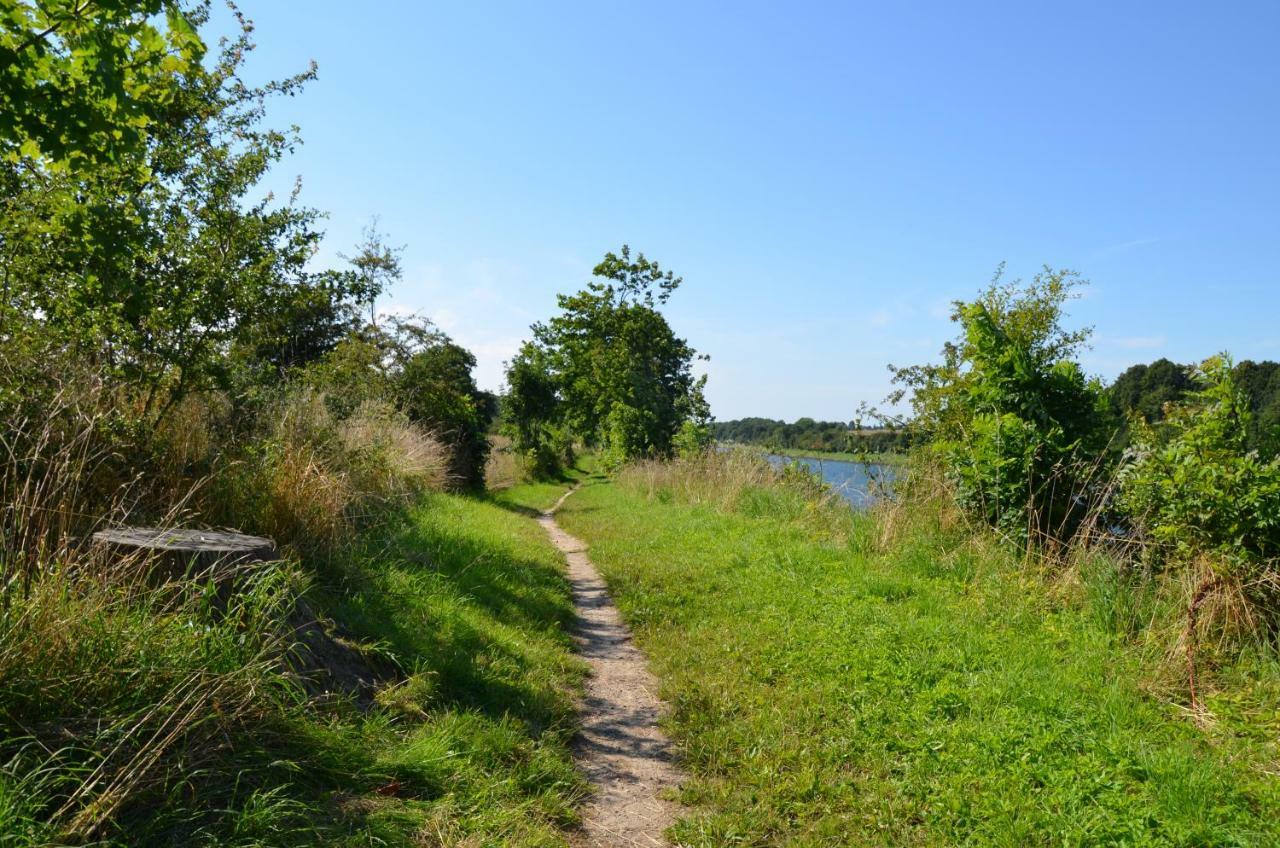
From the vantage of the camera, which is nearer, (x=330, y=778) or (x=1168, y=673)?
(x=330, y=778)

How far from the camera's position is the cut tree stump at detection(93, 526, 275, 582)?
14.1 feet

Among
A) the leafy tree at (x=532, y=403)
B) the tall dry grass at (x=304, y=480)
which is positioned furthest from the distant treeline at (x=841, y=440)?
the leafy tree at (x=532, y=403)

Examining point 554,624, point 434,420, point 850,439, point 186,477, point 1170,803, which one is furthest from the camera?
point 434,420

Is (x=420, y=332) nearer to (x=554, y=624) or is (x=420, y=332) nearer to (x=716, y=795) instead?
(x=554, y=624)

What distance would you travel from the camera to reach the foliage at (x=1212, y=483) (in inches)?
219

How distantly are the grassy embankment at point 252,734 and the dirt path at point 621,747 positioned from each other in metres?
0.17

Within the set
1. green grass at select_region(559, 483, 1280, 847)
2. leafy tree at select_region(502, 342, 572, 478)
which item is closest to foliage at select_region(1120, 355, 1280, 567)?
green grass at select_region(559, 483, 1280, 847)

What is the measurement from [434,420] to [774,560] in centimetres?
1378

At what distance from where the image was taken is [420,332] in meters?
22.0

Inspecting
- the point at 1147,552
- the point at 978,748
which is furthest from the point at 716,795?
the point at 1147,552

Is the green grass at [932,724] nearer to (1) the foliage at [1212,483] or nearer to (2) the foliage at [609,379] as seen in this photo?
(1) the foliage at [1212,483]

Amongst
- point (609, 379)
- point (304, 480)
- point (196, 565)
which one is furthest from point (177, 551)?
point (609, 379)

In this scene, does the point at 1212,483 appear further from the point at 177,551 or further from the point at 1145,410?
the point at 177,551

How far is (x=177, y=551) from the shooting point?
14.6 feet
